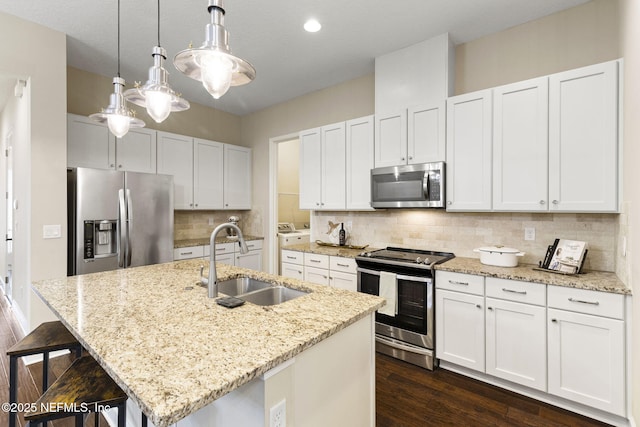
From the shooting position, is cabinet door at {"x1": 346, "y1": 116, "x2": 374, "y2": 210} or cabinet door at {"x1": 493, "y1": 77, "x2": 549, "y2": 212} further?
cabinet door at {"x1": 346, "y1": 116, "x2": 374, "y2": 210}

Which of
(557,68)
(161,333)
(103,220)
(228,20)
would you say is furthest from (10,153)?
(557,68)

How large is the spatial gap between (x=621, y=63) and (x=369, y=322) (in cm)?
239

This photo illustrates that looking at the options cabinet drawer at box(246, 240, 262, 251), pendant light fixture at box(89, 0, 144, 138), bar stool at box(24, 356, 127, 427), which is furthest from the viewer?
cabinet drawer at box(246, 240, 262, 251)

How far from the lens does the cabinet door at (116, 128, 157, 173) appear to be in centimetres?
364

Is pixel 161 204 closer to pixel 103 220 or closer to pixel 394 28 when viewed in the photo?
pixel 103 220

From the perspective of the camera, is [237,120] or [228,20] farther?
[237,120]

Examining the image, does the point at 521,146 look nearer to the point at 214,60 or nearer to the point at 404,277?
the point at 404,277

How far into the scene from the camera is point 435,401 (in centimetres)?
221

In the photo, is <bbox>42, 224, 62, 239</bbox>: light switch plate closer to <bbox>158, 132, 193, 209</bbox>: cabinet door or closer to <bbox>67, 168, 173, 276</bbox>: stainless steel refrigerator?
<bbox>67, 168, 173, 276</bbox>: stainless steel refrigerator

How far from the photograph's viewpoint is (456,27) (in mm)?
2777

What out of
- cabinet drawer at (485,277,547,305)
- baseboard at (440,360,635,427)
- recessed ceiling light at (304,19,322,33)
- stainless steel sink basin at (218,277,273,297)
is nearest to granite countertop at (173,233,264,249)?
stainless steel sink basin at (218,277,273,297)

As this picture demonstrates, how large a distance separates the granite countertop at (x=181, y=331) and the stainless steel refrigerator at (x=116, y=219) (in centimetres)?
116

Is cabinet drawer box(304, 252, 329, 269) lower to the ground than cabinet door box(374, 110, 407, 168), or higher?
lower

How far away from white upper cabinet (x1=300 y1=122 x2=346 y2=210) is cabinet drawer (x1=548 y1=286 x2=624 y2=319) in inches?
84.1
